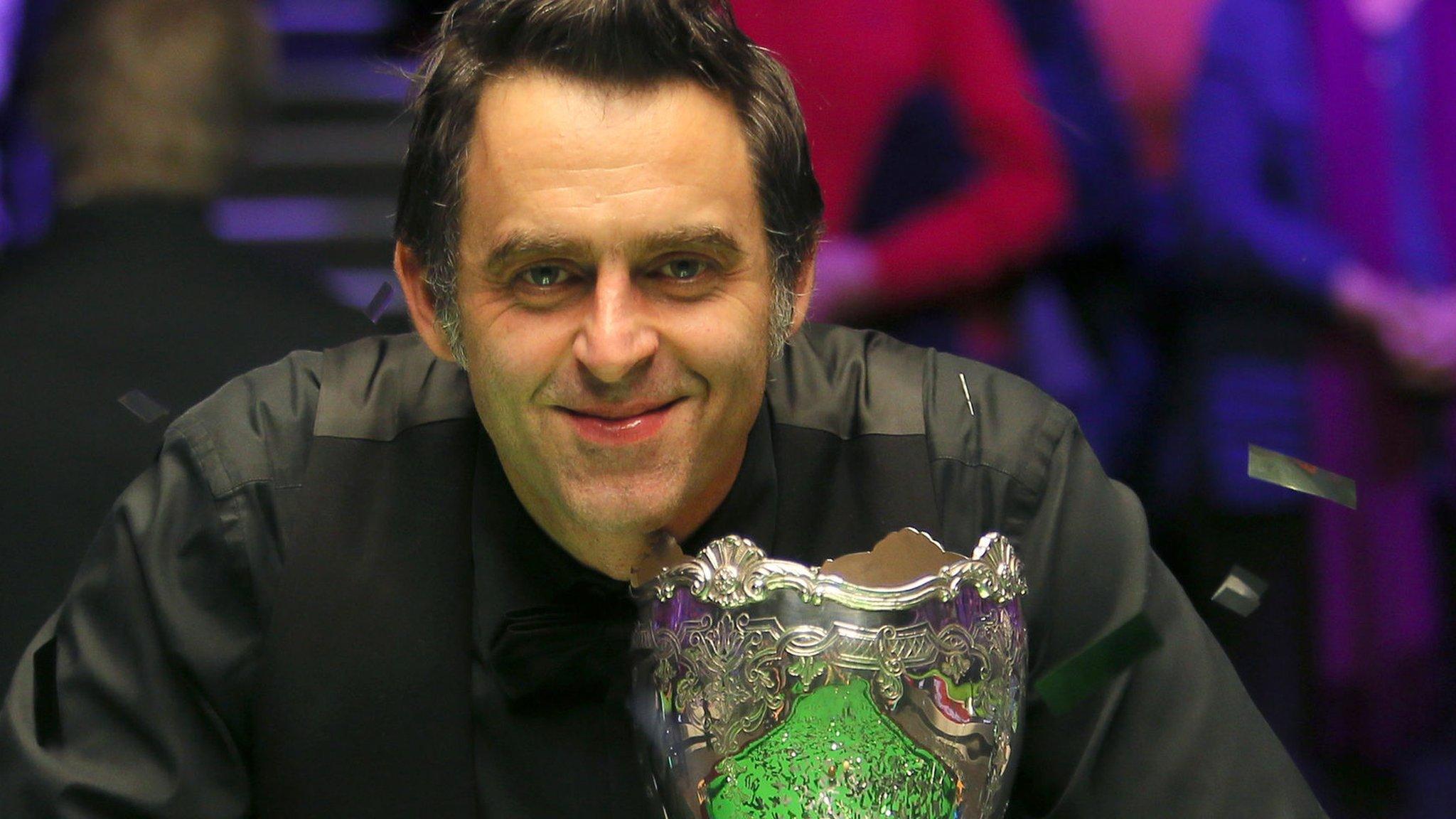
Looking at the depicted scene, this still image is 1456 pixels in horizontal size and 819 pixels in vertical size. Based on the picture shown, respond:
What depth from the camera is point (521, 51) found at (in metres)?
1.60

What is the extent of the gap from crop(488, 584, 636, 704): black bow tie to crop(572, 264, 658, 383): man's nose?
26cm

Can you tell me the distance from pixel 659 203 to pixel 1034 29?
3.57ft

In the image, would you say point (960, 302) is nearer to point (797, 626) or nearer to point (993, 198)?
point (993, 198)

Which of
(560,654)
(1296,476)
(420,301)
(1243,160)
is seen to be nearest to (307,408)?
(420,301)

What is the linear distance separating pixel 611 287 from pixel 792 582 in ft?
1.07

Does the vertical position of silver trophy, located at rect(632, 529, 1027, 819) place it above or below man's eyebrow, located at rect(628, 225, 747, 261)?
below

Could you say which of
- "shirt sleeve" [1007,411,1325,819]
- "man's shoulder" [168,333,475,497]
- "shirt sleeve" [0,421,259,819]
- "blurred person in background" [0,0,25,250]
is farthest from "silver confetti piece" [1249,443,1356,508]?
"blurred person in background" [0,0,25,250]

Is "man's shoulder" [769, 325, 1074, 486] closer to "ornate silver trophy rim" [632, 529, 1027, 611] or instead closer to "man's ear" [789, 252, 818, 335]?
"man's ear" [789, 252, 818, 335]

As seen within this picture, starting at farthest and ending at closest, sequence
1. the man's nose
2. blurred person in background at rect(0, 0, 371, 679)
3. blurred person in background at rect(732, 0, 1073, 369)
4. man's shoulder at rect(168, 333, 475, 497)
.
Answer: blurred person in background at rect(732, 0, 1073, 369) → blurred person in background at rect(0, 0, 371, 679) → man's shoulder at rect(168, 333, 475, 497) → the man's nose

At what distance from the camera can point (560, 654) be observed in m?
1.63

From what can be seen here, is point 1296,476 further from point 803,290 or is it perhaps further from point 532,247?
point 532,247

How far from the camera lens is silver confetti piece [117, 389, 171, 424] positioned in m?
2.08

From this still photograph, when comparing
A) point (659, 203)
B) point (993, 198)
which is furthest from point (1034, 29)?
point (659, 203)

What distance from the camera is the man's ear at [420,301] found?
1.72 m
